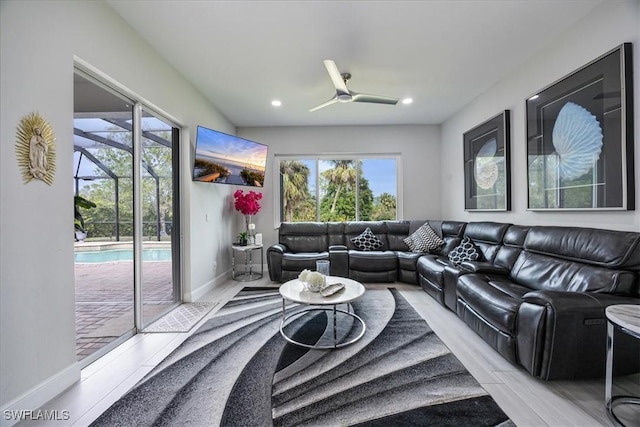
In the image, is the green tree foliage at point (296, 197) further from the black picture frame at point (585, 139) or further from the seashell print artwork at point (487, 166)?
the black picture frame at point (585, 139)

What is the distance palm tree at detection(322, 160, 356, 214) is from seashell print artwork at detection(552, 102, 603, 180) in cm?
314

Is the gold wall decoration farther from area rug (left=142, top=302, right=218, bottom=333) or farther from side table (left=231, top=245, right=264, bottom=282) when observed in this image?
side table (left=231, top=245, right=264, bottom=282)

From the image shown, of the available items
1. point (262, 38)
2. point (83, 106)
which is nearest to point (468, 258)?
point (262, 38)

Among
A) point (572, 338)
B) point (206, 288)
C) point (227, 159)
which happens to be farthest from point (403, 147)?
point (206, 288)

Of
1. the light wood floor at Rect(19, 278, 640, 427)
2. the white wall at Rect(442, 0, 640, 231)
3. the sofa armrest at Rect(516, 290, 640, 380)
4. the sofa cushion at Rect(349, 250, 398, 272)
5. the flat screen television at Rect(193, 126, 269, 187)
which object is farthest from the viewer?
the sofa cushion at Rect(349, 250, 398, 272)

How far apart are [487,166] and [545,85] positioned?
119cm

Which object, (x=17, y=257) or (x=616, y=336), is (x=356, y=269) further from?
(x=17, y=257)

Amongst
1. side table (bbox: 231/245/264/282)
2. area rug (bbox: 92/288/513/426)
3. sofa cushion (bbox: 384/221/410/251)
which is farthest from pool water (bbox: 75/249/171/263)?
sofa cushion (bbox: 384/221/410/251)

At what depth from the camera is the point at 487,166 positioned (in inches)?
146

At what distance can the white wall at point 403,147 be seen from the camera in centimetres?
516

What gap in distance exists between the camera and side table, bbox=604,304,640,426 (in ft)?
4.36

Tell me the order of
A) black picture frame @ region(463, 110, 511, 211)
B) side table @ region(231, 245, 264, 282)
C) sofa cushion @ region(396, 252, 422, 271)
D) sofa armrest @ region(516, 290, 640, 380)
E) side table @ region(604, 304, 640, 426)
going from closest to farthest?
side table @ region(604, 304, 640, 426), sofa armrest @ region(516, 290, 640, 380), black picture frame @ region(463, 110, 511, 211), sofa cushion @ region(396, 252, 422, 271), side table @ region(231, 245, 264, 282)

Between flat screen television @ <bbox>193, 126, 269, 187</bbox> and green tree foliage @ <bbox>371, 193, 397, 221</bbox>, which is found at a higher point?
flat screen television @ <bbox>193, 126, 269, 187</bbox>

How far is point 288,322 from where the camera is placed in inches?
107
